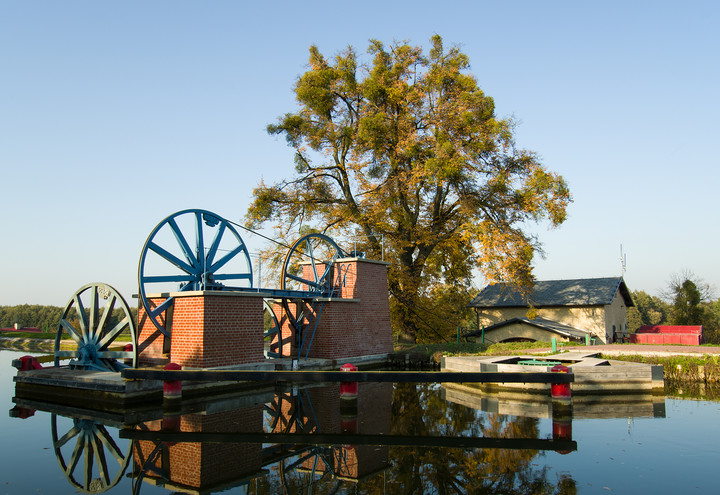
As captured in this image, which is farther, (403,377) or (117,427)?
(403,377)

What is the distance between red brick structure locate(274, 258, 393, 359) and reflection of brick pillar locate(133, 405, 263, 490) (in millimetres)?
8833

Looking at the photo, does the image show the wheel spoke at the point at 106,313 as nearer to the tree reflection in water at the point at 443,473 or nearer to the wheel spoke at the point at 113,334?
the wheel spoke at the point at 113,334

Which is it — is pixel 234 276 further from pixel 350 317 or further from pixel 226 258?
pixel 350 317

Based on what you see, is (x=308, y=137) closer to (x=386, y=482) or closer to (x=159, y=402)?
(x=159, y=402)

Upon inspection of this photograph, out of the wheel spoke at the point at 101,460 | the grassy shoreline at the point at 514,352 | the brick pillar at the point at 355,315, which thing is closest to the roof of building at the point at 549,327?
the grassy shoreline at the point at 514,352

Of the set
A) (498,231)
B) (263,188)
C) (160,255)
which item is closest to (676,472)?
(160,255)

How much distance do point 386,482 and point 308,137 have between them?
2032cm

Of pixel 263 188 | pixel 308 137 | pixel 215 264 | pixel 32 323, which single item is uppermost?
pixel 308 137

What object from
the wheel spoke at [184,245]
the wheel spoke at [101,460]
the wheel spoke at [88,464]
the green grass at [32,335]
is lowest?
the green grass at [32,335]

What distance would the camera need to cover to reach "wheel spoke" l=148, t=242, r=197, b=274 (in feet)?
45.4

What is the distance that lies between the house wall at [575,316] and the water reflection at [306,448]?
19.4 metres

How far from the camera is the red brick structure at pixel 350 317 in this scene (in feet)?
57.6

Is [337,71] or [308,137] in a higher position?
[337,71]

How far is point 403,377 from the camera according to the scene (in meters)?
9.54
